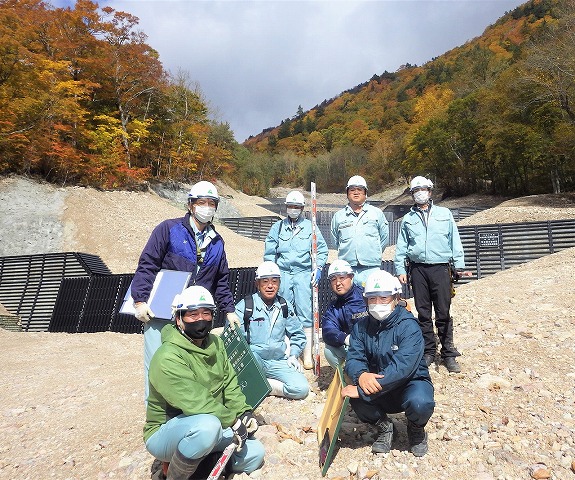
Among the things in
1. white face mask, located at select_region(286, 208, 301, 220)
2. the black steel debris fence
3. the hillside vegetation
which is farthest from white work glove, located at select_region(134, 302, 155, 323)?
the hillside vegetation

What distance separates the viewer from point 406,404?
2.89 metres

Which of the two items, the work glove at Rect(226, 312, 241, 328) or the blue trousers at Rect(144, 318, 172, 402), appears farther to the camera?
the work glove at Rect(226, 312, 241, 328)

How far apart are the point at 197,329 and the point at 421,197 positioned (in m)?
2.69

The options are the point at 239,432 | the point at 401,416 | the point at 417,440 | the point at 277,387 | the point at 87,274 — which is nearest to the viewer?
the point at 239,432

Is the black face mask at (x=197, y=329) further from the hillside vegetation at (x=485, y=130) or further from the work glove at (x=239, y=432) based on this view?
the hillside vegetation at (x=485, y=130)

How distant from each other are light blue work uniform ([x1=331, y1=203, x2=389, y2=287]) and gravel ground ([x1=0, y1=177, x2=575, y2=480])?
126cm

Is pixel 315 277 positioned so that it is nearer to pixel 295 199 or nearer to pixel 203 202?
pixel 295 199

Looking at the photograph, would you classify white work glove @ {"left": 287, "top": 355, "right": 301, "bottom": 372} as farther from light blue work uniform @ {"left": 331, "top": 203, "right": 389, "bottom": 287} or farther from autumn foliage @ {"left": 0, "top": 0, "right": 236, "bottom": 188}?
autumn foliage @ {"left": 0, "top": 0, "right": 236, "bottom": 188}

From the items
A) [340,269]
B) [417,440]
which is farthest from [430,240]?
[417,440]

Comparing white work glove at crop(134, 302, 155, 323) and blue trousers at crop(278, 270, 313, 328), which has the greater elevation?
white work glove at crop(134, 302, 155, 323)

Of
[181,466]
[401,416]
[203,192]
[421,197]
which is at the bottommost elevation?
[401,416]

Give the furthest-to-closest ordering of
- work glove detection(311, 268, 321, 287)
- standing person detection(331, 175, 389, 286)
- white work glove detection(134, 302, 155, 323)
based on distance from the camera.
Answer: work glove detection(311, 268, 321, 287) < standing person detection(331, 175, 389, 286) < white work glove detection(134, 302, 155, 323)

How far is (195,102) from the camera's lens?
35656 millimetres

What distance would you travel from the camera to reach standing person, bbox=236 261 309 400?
4113 millimetres
